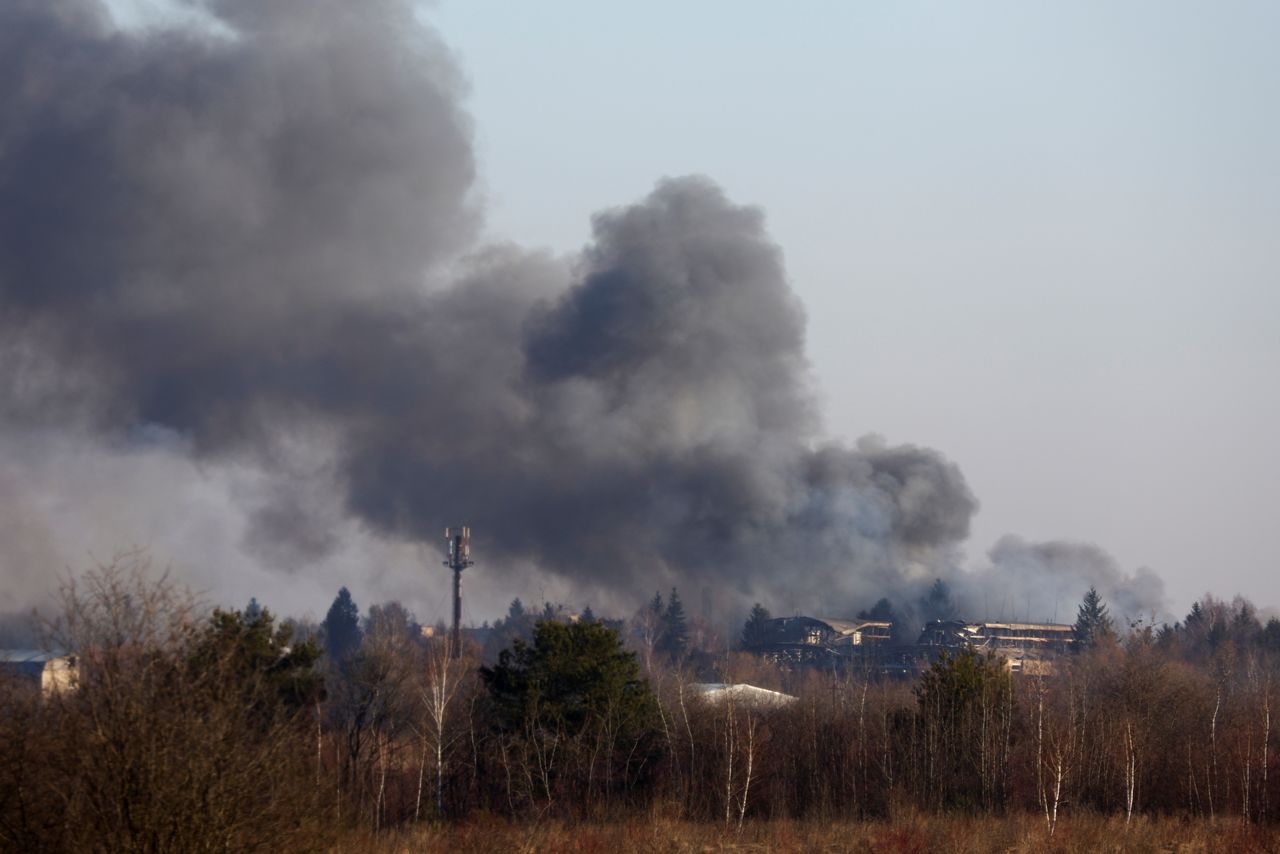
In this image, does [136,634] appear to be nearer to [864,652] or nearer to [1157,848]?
[1157,848]

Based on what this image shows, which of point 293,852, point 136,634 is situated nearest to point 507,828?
point 293,852

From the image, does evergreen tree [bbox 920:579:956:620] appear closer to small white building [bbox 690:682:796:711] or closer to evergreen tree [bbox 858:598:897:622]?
evergreen tree [bbox 858:598:897:622]

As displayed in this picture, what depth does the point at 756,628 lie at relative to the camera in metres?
108

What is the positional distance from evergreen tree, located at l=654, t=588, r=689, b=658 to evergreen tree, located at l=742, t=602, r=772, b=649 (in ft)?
16.7

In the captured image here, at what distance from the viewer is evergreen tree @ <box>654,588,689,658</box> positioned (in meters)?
108

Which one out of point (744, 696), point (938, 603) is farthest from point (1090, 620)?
point (744, 696)

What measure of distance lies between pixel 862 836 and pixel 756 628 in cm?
7983

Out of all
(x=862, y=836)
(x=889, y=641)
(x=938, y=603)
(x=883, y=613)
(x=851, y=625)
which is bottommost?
(x=862, y=836)

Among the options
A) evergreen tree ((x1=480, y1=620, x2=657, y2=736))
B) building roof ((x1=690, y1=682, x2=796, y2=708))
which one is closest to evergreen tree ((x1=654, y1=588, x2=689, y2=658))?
building roof ((x1=690, y1=682, x2=796, y2=708))

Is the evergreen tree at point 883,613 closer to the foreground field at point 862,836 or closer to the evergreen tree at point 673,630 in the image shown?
the evergreen tree at point 673,630

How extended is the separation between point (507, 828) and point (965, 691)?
14533 millimetres

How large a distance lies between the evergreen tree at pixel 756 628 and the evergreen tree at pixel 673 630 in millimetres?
5078

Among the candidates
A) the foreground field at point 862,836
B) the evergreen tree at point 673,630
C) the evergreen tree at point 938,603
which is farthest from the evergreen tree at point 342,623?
the foreground field at point 862,836

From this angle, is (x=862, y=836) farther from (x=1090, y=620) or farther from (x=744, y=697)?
(x=1090, y=620)
